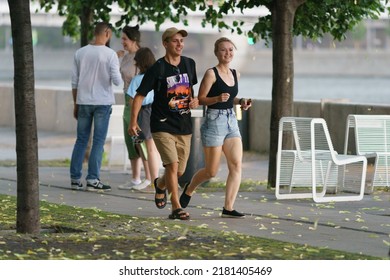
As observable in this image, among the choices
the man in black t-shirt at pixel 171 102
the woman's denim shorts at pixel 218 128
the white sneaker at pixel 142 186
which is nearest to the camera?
the man in black t-shirt at pixel 171 102

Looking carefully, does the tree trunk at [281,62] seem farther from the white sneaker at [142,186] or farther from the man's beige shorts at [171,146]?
the man's beige shorts at [171,146]

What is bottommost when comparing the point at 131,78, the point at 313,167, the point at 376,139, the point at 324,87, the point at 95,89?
the point at 324,87

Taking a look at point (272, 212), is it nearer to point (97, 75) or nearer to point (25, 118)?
point (25, 118)

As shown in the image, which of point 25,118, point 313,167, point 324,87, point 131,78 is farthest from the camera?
point 324,87

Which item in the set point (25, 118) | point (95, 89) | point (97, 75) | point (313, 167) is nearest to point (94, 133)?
point (95, 89)

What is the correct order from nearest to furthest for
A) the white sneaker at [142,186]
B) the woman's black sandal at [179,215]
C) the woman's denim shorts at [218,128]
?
the woman's black sandal at [179,215], the woman's denim shorts at [218,128], the white sneaker at [142,186]

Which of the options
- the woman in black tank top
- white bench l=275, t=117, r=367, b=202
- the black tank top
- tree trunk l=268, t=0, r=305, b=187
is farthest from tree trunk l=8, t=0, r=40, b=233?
tree trunk l=268, t=0, r=305, b=187

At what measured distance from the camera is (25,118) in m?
9.82

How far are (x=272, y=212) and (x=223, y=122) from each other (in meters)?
1.09

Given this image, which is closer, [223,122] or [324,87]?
[223,122]

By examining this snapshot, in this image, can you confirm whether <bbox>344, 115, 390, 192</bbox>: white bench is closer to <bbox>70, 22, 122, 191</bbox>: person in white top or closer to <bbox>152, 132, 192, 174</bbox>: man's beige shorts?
<bbox>70, 22, 122, 191</bbox>: person in white top

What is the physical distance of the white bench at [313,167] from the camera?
510 inches

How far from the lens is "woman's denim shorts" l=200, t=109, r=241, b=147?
1121 centimetres

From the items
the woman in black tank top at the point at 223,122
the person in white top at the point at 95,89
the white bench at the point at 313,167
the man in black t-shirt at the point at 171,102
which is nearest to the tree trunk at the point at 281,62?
the white bench at the point at 313,167
